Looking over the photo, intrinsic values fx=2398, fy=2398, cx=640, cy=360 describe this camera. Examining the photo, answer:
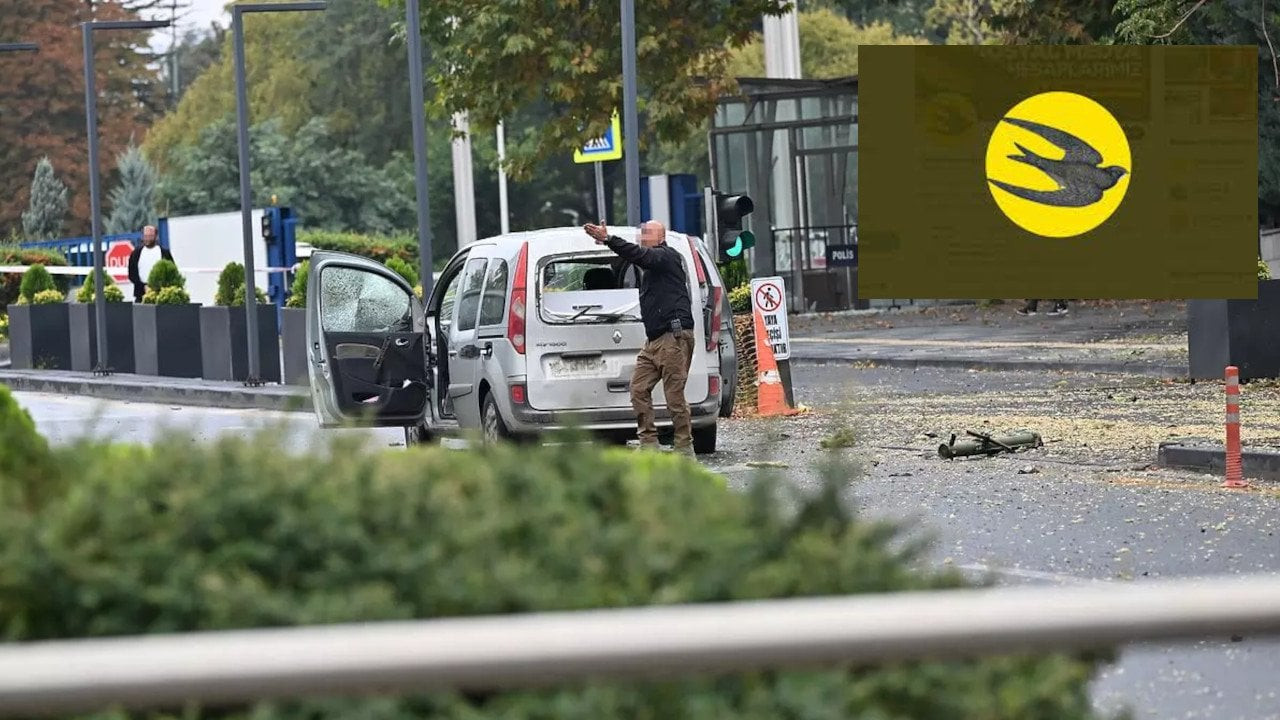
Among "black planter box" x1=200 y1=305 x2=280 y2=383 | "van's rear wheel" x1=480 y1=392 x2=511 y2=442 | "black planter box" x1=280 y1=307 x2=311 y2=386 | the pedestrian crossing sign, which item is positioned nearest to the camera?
"van's rear wheel" x1=480 y1=392 x2=511 y2=442

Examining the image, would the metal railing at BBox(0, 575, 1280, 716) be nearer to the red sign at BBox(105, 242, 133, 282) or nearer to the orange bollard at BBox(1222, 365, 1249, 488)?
the orange bollard at BBox(1222, 365, 1249, 488)

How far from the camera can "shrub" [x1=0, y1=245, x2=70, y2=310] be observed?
153 ft

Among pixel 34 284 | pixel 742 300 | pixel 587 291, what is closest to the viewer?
pixel 587 291

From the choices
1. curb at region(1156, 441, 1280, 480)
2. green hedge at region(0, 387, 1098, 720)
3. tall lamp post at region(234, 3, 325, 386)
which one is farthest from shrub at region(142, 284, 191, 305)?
green hedge at region(0, 387, 1098, 720)

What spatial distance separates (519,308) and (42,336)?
762 inches

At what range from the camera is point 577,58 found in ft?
117

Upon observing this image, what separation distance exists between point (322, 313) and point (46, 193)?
57332 millimetres

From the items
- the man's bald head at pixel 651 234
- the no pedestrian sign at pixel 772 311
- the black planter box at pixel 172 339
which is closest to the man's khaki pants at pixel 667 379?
the man's bald head at pixel 651 234

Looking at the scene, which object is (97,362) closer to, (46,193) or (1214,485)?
(1214,485)

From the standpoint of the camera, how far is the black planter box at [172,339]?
1205 inches

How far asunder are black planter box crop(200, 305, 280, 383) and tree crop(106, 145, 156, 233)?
44.7m

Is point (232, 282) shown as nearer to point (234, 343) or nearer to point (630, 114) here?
point (234, 343)

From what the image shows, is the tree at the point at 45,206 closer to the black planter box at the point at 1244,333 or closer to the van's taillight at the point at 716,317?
the black planter box at the point at 1244,333

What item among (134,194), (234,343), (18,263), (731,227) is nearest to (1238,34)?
(731,227)
